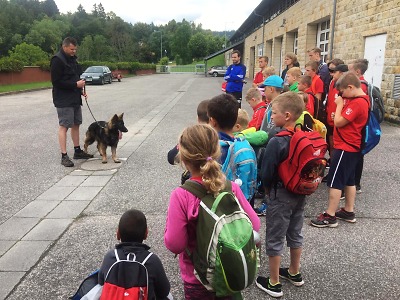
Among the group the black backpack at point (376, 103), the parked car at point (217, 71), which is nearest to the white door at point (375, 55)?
the black backpack at point (376, 103)

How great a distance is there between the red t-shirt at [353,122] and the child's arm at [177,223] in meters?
2.58

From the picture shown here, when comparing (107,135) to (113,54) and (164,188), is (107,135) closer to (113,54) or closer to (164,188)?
(164,188)

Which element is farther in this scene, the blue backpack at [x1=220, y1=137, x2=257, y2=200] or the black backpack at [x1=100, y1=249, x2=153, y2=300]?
the blue backpack at [x1=220, y1=137, x2=257, y2=200]

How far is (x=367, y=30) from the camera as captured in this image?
36.7 ft

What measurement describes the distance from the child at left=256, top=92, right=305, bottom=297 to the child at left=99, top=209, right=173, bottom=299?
1051 mm

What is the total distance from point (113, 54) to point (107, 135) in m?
78.7

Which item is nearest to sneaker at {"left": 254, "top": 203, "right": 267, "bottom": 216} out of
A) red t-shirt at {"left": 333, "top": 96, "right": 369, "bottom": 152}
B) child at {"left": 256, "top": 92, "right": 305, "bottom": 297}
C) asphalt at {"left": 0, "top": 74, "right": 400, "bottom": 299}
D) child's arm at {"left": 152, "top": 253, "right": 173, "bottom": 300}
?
asphalt at {"left": 0, "top": 74, "right": 400, "bottom": 299}

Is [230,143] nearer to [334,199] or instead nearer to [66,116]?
[334,199]

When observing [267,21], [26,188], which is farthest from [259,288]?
[267,21]

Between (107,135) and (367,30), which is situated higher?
(367,30)

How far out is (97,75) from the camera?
3145cm

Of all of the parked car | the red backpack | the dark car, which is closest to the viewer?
the red backpack

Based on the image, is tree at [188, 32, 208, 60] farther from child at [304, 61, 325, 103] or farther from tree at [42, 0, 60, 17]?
child at [304, 61, 325, 103]

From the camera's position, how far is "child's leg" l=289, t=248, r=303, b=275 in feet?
9.54
